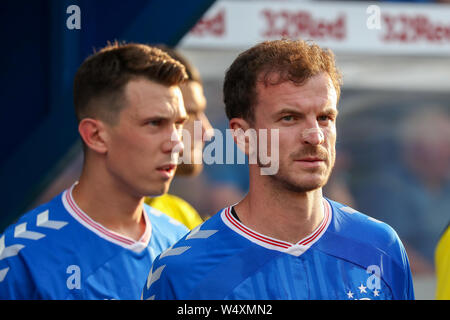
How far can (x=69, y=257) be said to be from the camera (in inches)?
130

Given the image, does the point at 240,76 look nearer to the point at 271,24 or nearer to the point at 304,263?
the point at 304,263

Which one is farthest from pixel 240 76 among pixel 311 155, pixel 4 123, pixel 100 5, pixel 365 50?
pixel 365 50

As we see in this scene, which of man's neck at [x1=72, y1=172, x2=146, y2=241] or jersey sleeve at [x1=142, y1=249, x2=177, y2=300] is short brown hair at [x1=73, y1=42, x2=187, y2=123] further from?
jersey sleeve at [x1=142, y1=249, x2=177, y2=300]

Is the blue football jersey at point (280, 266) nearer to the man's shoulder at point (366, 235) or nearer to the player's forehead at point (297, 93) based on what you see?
the man's shoulder at point (366, 235)

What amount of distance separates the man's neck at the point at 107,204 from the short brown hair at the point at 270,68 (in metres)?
0.96

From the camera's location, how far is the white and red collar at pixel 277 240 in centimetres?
269

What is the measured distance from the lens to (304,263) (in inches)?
105

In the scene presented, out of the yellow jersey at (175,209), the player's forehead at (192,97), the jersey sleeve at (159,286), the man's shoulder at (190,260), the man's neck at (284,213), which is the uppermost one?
the player's forehead at (192,97)

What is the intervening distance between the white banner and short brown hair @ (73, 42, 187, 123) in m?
3.98

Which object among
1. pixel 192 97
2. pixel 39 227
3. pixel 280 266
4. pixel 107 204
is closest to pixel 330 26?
pixel 192 97

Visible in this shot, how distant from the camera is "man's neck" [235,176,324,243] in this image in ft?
8.82

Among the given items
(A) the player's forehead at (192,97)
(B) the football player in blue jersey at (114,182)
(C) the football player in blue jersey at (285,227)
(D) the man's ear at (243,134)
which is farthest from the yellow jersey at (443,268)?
(A) the player's forehead at (192,97)

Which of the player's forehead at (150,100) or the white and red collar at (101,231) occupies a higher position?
the player's forehead at (150,100)

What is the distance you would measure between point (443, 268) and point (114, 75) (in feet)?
6.19
